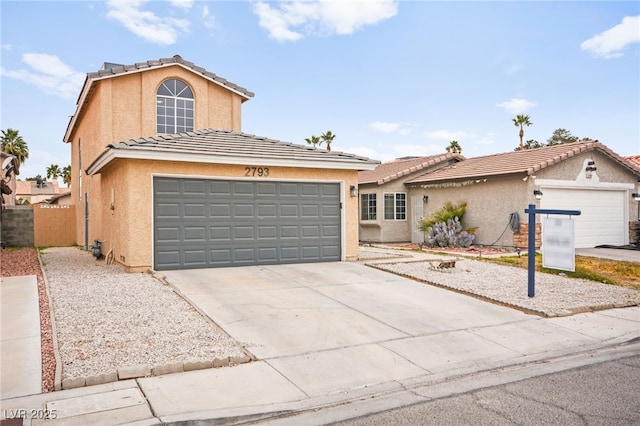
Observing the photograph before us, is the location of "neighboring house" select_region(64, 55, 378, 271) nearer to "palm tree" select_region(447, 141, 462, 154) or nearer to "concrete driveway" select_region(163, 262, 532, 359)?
"concrete driveway" select_region(163, 262, 532, 359)

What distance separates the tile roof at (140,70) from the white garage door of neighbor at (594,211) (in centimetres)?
1257

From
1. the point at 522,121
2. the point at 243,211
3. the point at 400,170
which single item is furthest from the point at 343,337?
the point at 522,121

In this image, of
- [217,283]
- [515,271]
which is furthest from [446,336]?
[515,271]

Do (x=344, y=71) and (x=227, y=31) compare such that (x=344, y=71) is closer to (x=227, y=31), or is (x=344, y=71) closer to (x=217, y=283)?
(x=227, y=31)

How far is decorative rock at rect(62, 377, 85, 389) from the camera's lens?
16.3 feet

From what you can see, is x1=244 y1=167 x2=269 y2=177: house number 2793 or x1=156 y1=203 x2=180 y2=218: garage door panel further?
x1=244 y1=167 x2=269 y2=177: house number 2793

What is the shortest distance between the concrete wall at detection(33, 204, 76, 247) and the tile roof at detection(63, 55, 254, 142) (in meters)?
4.86

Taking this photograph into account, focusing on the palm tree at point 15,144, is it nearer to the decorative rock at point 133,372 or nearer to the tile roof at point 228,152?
the tile roof at point 228,152

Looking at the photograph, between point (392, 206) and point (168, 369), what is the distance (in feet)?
57.6

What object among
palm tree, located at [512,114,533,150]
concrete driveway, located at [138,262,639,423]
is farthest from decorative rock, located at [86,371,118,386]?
palm tree, located at [512,114,533,150]

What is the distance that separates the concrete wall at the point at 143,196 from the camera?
1139 cm

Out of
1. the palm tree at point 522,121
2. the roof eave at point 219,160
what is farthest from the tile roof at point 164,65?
the palm tree at point 522,121

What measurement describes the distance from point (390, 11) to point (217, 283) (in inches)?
455

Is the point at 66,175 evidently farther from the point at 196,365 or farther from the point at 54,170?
the point at 196,365
